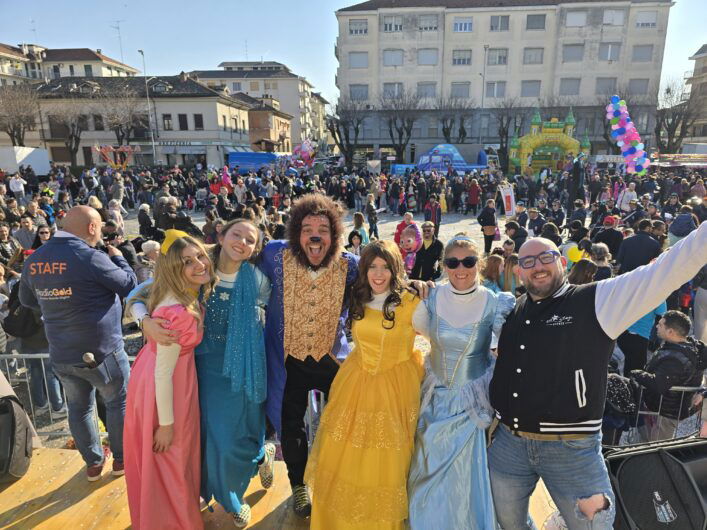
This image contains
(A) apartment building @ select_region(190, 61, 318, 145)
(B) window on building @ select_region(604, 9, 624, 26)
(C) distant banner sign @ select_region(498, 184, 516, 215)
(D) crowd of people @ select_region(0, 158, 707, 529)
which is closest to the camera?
(D) crowd of people @ select_region(0, 158, 707, 529)

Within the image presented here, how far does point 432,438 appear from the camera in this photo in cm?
242

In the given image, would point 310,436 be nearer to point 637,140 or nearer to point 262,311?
point 262,311

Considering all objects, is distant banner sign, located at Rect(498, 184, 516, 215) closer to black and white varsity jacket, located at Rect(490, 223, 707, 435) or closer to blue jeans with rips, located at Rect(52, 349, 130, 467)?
black and white varsity jacket, located at Rect(490, 223, 707, 435)

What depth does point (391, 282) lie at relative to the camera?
2605 millimetres

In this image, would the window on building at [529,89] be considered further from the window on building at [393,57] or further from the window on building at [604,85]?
the window on building at [393,57]

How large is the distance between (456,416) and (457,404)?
6 cm

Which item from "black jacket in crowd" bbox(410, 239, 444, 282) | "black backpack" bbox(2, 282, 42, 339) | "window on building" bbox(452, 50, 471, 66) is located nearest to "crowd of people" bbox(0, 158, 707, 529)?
"black backpack" bbox(2, 282, 42, 339)

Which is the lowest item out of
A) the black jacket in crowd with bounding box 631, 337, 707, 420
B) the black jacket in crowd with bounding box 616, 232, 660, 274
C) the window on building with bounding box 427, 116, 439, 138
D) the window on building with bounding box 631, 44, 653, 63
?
the black jacket in crowd with bounding box 631, 337, 707, 420

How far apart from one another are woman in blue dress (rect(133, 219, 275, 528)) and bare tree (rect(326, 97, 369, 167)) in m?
38.5

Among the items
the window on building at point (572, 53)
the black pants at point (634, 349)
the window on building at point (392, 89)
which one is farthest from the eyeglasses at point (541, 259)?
the window on building at point (572, 53)

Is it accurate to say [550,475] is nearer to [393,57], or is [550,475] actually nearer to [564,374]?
[564,374]

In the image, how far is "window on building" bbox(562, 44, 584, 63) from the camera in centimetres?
4044

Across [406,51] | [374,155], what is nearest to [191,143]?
[374,155]

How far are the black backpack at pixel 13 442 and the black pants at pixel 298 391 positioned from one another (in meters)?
1.94
